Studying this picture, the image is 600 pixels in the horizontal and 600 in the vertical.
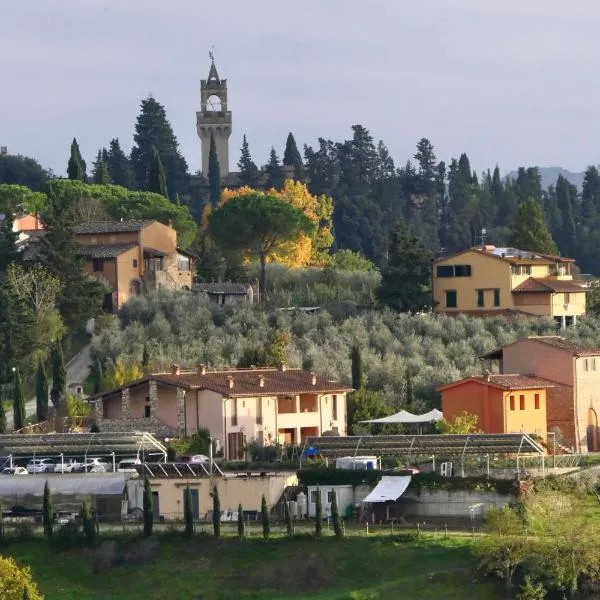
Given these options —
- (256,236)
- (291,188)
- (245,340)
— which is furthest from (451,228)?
(245,340)

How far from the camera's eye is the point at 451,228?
160500 mm

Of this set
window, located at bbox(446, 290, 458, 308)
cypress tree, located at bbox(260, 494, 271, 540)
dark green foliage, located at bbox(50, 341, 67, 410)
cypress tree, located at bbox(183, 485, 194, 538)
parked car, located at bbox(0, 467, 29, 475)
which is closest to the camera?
cypress tree, located at bbox(260, 494, 271, 540)

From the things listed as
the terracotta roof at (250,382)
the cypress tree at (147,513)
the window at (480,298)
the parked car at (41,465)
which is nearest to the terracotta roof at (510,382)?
the terracotta roof at (250,382)

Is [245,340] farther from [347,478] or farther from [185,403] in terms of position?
[347,478]

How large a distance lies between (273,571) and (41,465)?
515 inches

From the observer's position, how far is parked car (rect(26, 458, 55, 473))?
248 ft

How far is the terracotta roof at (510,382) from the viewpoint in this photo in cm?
8300

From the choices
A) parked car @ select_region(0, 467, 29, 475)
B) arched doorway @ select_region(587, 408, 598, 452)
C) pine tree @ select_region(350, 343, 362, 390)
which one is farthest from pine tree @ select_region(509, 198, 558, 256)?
parked car @ select_region(0, 467, 29, 475)

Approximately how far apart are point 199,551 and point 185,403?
16822 millimetres

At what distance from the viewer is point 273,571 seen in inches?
2596

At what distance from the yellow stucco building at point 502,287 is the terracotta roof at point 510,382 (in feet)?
77.7

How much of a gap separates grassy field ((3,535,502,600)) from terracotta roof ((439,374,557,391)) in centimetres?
1703

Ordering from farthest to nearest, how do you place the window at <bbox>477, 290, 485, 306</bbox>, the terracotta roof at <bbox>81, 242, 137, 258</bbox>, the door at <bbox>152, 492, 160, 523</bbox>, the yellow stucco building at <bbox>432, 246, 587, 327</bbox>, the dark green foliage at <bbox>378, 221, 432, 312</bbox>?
1. the window at <bbox>477, 290, 485, 306</bbox>
2. the dark green foliage at <bbox>378, 221, 432, 312</bbox>
3. the yellow stucco building at <bbox>432, 246, 587, 327</bbox>
4. the terracotta roof at <bbox>81, 242, 137, 258</bbox>
5. the door at <bbox>152, 492, 160, 523</bbox>

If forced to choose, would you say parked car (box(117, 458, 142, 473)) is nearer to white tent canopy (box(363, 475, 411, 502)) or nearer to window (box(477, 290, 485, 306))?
white tent canopy (box(363, 475, 411, 502))
